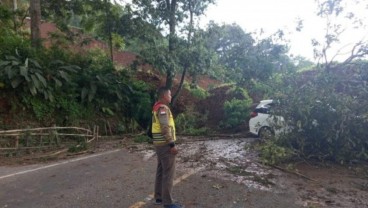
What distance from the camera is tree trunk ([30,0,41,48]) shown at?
13.3 metres

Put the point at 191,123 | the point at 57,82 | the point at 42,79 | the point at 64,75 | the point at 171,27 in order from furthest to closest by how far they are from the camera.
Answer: the point at 191,123 → the point at 171,27 → the point at 64,75 → the point at 57,82 → the point at 42,79

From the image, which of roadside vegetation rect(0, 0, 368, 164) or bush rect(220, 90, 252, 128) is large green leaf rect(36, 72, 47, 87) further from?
bush rect(220, 90, 252, 128)

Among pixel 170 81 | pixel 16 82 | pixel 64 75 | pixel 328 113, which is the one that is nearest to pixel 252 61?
pixel 170 81

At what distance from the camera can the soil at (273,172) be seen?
19.7 feet

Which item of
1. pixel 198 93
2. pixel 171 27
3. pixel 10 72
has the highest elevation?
pixel 171 27

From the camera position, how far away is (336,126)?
320 inches

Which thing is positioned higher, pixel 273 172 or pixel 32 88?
pixel 32 88

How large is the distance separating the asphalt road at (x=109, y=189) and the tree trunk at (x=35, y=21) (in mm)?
7016

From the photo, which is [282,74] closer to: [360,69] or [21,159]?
[360,69]

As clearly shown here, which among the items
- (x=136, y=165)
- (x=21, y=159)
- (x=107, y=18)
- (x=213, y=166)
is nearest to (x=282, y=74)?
(x=213, y=166)

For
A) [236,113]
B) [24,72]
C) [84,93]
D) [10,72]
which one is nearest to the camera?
[10,72]

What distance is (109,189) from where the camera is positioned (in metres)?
6.12

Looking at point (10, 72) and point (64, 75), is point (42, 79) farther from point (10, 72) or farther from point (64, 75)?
point (64, 75)

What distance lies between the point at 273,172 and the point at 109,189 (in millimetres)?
3573
